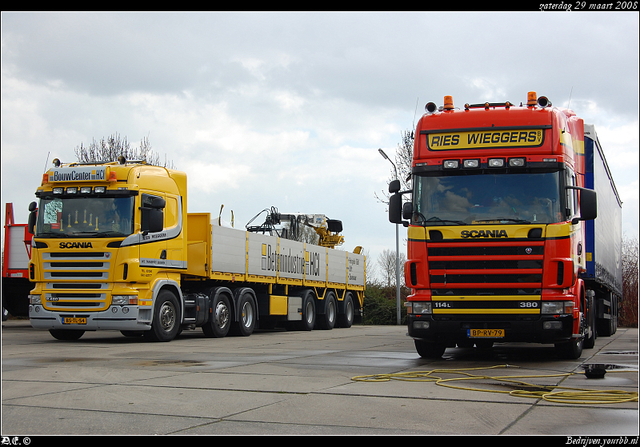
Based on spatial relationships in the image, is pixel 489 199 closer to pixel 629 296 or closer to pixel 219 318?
pixel 219 318

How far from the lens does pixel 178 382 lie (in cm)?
794

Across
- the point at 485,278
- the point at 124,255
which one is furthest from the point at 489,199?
the point at 124,255

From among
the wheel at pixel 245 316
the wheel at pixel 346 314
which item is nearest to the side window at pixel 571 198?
the wheel at pixel 245 316

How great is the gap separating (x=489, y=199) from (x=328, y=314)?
14.5 m

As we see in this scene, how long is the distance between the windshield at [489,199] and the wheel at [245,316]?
892cm

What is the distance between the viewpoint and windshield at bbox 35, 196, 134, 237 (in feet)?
46.3

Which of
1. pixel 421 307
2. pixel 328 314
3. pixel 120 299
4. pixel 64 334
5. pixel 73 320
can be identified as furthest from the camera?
pixel 328 314

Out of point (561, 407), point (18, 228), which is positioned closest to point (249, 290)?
point (18, 228)

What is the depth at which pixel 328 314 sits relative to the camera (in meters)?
23.9

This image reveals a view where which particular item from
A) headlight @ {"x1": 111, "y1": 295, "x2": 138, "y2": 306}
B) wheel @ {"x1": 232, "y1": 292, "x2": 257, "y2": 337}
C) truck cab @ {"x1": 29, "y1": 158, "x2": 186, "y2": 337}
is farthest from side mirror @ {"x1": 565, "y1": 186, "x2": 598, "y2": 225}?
wheel @ {"x1": 232, "y1": 292, "x2": 257, "y2": 337}

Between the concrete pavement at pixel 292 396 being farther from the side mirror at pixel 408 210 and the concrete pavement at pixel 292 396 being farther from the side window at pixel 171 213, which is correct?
the side window at pixel 171 213

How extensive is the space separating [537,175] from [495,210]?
0.79 metres

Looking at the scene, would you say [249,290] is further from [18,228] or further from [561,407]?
[561,407]

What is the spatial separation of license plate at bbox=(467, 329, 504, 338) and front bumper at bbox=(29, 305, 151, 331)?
23.7ft
